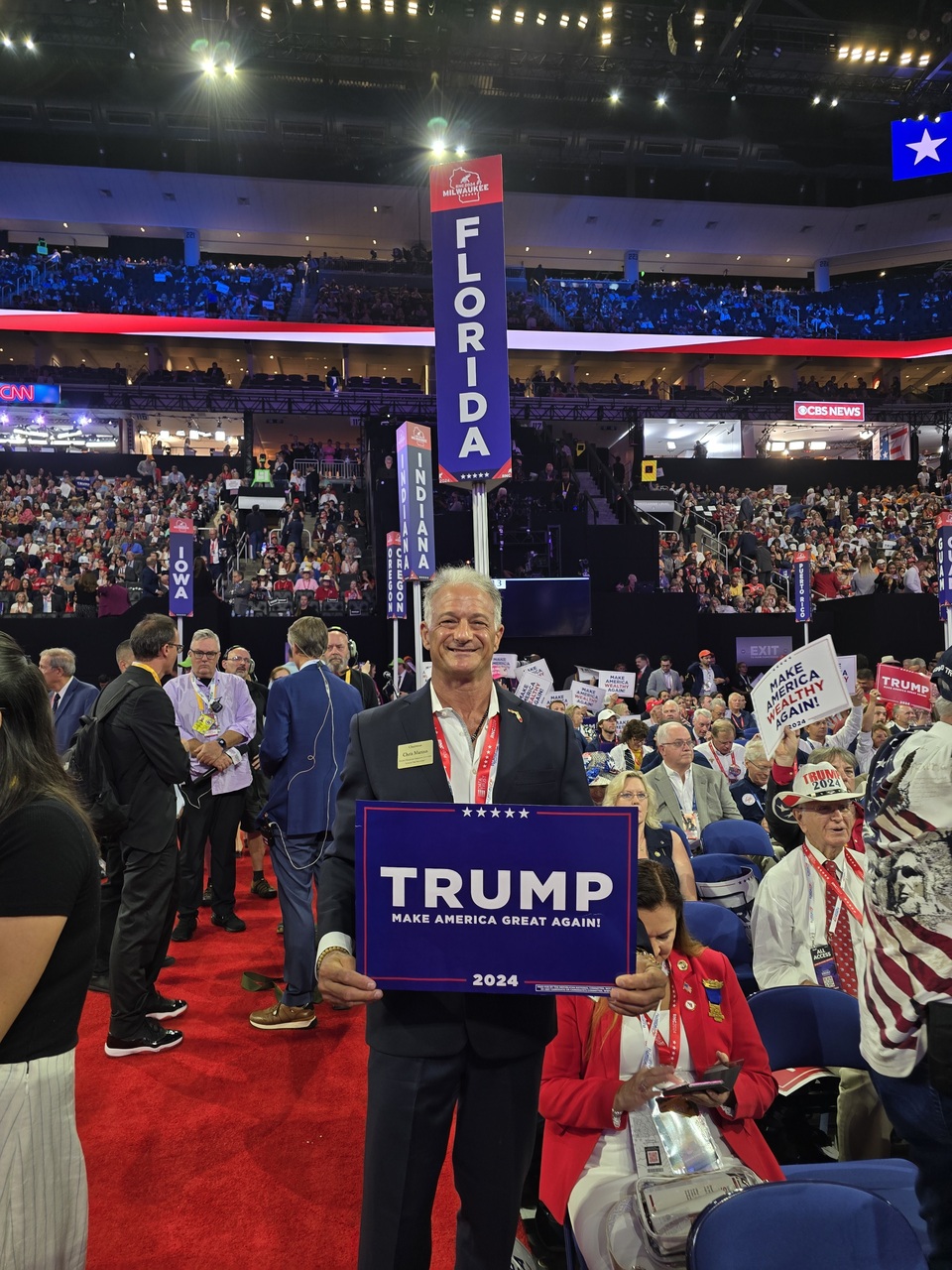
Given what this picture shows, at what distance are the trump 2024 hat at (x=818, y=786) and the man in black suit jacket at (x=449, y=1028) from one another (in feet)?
5.66

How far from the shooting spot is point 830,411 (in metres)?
26.4

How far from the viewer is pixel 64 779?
1619 mm

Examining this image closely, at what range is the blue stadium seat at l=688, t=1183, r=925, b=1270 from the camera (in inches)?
58.5

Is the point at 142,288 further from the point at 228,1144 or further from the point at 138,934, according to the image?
the point at 228,1144

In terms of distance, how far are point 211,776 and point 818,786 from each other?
3893 millimetres

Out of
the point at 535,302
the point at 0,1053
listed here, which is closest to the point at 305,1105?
the point at 0,1053

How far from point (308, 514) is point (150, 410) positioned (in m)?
8.58

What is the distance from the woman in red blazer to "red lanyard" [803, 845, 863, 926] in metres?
1.07

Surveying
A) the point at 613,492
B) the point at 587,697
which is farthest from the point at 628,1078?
the point at 613,492

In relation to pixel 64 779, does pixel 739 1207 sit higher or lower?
lower

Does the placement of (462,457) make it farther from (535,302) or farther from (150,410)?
(535,302)

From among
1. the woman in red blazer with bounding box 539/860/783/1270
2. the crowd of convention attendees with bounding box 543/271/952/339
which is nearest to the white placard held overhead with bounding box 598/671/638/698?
the woman in red blazer with bounding box 539/860/783/1270

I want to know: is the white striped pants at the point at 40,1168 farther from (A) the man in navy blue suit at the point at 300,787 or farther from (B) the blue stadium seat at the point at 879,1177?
(A) the man in navy blue suit at the point at 300,787

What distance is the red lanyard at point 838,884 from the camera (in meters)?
3.11
